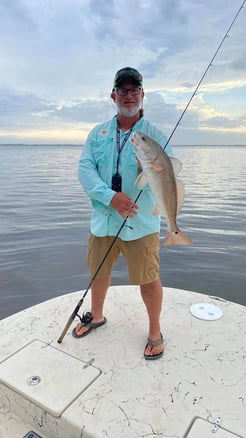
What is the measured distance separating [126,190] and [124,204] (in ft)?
0.91

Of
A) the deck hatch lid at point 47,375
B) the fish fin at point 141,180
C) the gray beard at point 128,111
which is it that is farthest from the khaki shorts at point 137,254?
the gray beard at point 128,111

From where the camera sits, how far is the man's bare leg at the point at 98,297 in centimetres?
326

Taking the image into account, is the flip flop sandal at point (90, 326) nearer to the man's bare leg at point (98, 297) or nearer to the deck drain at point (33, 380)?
the man's bare leg at point (98, 297)

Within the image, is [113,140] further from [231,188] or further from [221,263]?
[231,188]

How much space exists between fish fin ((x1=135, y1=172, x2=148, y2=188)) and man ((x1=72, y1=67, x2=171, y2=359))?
0.18 m

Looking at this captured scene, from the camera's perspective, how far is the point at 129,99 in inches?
109

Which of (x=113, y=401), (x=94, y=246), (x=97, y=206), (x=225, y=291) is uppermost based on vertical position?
(x=97, y=206)

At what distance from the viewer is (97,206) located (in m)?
3.02

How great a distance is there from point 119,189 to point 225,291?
4.16 metres

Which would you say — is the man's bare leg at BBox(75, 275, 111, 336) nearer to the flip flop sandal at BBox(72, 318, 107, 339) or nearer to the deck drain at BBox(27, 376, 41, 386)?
the flip flop sandal at BBox(72, 318, 107, 339)

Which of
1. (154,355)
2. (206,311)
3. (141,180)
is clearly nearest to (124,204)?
(141,180)

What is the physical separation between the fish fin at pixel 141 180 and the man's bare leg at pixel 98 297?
1.05 m

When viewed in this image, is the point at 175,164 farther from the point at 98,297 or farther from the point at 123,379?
the point at 123,379

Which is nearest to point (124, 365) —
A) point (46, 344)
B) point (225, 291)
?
point (46, 344)
